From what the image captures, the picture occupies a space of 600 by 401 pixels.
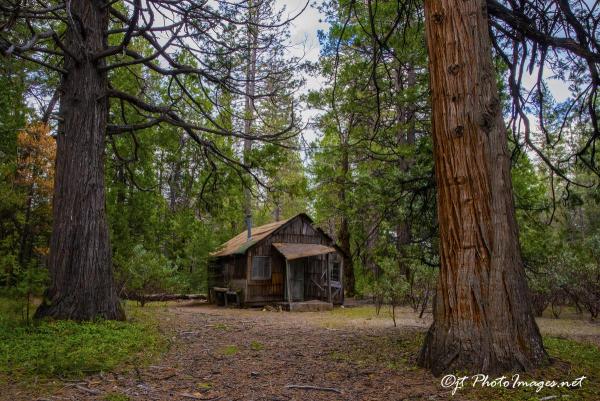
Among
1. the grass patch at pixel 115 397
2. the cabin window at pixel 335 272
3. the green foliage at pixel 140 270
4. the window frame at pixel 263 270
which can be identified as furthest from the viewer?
the cabin window at pixel 335 272

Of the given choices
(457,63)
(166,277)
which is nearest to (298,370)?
(457,63)

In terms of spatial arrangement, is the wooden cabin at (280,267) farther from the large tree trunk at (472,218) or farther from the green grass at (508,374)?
the large tree trunk at (472,218)

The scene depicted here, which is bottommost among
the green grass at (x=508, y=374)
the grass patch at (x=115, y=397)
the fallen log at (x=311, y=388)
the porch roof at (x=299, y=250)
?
the grass patch at (x=115, y=397)

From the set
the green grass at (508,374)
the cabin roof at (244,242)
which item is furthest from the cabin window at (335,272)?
the green grass at (508,374)

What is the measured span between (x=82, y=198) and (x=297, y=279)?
46.3 feet

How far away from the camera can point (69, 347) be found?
545 centimetres

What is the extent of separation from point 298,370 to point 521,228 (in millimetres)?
7745

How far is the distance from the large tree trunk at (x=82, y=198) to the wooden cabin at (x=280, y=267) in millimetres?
11117

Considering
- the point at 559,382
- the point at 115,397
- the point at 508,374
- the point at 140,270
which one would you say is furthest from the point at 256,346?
the point at 140,270

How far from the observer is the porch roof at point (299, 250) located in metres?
18.6

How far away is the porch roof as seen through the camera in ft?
61.0

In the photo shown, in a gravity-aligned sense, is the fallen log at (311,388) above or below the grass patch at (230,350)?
above

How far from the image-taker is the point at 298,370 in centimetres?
489

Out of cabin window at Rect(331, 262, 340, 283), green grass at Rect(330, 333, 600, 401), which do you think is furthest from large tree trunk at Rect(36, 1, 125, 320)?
cabin window at Rect(331, 262, 340, 283)
